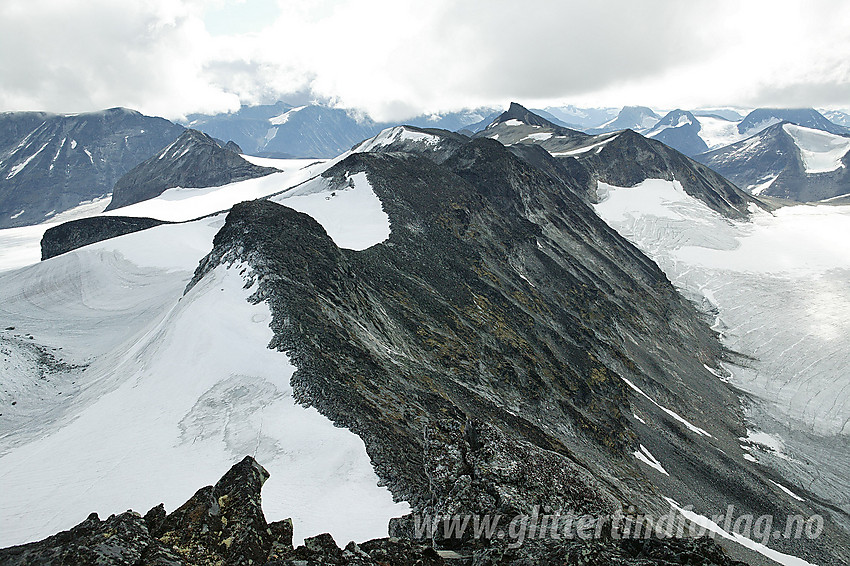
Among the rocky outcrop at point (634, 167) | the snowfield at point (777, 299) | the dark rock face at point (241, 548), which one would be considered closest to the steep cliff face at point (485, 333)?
the dark rock face at point (241, 548)

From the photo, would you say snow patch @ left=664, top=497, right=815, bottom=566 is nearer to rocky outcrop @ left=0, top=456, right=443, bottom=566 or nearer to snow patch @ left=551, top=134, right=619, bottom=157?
rocky outcrop @ left=0, top=456, right=443, bottom=566

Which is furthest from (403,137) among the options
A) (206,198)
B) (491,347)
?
(491,347)

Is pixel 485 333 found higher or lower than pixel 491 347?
higher

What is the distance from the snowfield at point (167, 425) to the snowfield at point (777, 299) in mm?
45545

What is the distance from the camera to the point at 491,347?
36188 mm

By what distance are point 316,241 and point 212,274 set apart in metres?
6.90

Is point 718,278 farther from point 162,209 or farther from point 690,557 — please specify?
point 162,209

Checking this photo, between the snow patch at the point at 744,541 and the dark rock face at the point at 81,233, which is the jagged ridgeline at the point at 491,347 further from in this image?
the dark rock face at the point at 81,233

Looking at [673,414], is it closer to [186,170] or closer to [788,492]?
[788,492]

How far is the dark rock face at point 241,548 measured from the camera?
22.5 feet

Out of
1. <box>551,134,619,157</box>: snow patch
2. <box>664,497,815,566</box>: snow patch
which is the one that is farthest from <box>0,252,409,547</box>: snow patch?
<box>551,134,619,157</box>: snow patch

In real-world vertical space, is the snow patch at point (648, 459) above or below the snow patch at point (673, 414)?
below

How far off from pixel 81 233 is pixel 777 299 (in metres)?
115

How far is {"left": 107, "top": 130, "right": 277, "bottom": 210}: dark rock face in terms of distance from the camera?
15988cm
